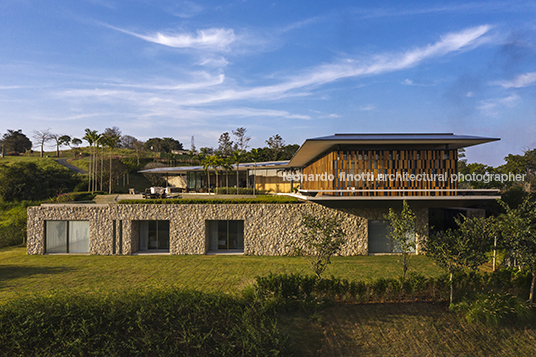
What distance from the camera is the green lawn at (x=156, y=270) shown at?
1238cm

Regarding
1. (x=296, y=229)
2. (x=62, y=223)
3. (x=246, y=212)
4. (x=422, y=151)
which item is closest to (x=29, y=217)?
(x=62, y=223)

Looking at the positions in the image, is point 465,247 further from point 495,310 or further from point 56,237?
point 56,237

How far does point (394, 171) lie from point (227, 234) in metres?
10.5

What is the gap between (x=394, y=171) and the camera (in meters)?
16.2

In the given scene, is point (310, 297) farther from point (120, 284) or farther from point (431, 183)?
point (431, 183)

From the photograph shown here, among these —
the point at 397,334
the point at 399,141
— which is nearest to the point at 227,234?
the point at 399,141

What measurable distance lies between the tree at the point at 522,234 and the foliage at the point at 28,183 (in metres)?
47.2

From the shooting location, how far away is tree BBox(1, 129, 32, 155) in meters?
82.8

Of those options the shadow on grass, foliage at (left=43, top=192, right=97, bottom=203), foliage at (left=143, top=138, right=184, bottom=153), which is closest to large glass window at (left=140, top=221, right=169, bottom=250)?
the shadow on grass

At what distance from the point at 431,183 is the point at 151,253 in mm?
16675

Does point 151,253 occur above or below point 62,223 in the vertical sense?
below

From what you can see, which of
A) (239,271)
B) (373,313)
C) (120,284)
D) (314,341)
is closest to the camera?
(314,341)

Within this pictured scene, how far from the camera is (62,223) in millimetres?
18844

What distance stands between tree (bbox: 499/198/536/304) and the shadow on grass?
62.0ft
